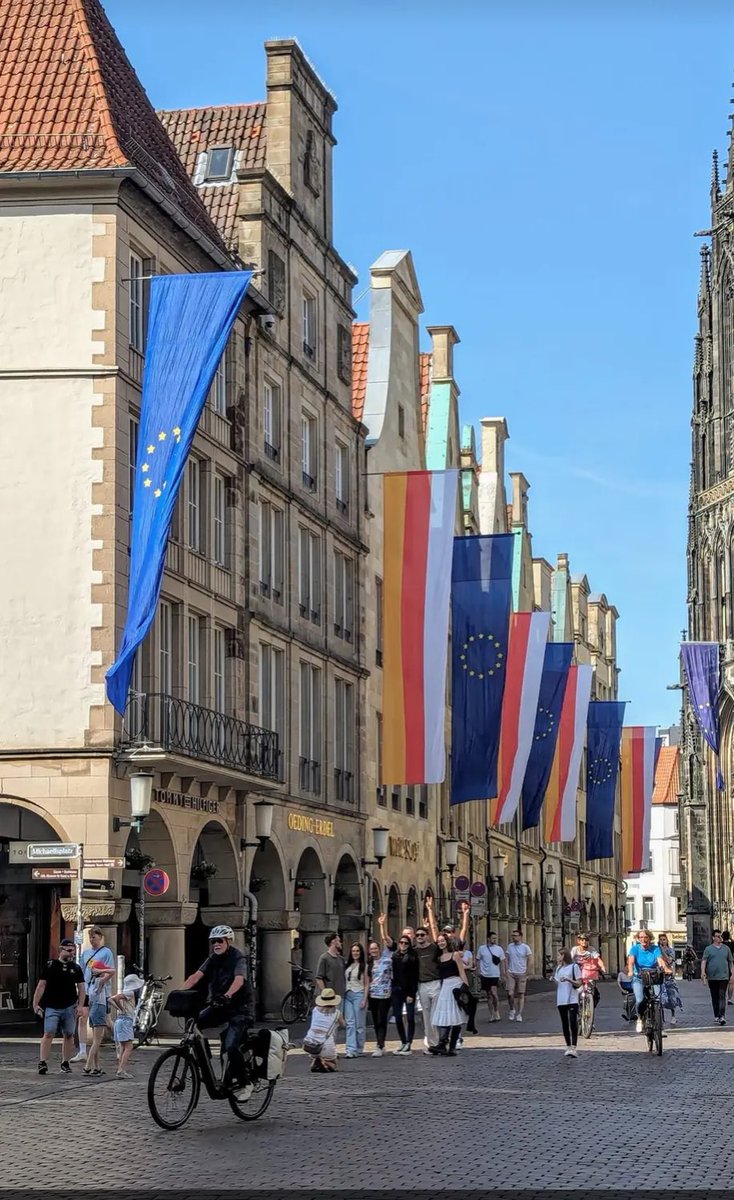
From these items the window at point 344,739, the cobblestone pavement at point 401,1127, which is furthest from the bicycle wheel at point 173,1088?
the window at point 344,739

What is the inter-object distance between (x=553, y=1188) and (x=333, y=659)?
31867 mm

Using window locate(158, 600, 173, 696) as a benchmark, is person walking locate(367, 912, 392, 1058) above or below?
below

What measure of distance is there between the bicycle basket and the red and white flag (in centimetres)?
2786

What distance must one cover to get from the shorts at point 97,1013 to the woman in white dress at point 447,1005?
4.84m

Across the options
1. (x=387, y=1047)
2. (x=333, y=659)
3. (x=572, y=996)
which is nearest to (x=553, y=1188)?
(x=572, y=996)

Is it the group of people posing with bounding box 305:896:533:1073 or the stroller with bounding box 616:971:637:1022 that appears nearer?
the group of people posing with bounding box 305:896:533:1073

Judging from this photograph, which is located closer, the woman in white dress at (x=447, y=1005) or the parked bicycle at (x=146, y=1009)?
the parked bicycle at (x=146, y=1009)

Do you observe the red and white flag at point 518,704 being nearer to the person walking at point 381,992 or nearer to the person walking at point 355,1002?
the person walking at point 381,992

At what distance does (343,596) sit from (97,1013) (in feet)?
74.7

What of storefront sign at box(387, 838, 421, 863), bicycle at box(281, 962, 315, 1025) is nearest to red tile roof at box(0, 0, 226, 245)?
bicycle at box(281, 962, 315, 1025)

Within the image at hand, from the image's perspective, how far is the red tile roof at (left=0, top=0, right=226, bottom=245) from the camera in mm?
32875

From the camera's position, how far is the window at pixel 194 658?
117 feet

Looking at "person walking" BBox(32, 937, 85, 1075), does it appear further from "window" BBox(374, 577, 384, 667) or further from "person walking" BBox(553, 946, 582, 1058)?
"window" BBox(374, 577, 384, 667)

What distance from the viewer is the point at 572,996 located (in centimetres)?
2781
